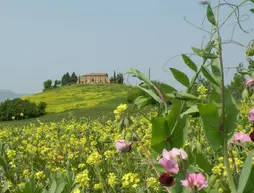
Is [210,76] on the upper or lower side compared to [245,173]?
upper

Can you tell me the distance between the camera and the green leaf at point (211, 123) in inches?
46.0

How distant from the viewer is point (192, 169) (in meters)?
1.30

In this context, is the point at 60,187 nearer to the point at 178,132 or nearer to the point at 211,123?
the point at 178,132

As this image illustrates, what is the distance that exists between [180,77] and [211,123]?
0.17 m

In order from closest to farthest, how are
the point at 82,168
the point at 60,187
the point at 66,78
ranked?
1. the point at 60,187
2. the point at 82,168
3. the point at 66,78

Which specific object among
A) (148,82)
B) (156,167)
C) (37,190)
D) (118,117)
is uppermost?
(148,82)

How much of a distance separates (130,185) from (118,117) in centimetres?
142

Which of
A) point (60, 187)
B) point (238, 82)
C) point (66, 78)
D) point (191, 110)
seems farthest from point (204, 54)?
point (66, 78)

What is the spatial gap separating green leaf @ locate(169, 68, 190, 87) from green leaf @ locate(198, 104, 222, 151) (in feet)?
0.46

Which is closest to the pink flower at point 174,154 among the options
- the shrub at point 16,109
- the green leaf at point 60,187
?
the green leaf at point 60,187

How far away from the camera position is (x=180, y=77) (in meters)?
1.29

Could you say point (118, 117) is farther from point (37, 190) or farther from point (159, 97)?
point (37, 190)

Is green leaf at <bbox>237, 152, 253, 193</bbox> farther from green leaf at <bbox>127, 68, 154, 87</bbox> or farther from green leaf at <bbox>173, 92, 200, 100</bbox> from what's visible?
green leaf at <bbox>127, 68, 154, 87</bbox>

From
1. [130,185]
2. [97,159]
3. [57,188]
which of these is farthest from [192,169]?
[97,159]
